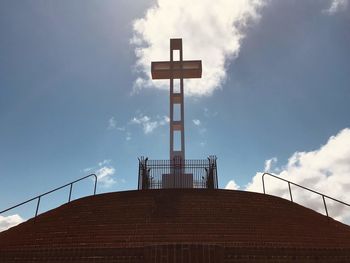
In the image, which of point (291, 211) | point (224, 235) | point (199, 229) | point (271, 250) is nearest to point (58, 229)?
point (199, 229)

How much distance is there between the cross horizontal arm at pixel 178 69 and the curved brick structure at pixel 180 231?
1018 centimetres

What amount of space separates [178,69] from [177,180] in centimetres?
724

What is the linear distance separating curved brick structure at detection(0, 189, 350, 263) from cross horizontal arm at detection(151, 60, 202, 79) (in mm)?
10177

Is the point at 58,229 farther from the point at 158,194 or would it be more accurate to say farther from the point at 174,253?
the point at 174,253

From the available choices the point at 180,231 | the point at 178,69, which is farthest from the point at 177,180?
the point at 178,69

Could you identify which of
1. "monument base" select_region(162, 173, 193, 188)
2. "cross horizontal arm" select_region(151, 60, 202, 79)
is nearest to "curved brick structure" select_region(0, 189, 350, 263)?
"monument base" select_region(162, 173, 193, 188)

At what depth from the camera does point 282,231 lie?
23.9 feet

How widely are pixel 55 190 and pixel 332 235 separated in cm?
837

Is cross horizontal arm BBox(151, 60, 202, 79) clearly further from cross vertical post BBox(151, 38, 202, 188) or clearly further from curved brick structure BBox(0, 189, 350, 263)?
curved brick structure BBox(0, 189, 350, 263)

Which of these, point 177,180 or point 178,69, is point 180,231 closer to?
point 177,180

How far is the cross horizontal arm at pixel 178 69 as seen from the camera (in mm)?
17688

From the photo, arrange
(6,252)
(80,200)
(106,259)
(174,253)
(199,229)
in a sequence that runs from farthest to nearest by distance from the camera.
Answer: (80,200)
(199,229)
(6,252)
(106,259)
(174,253)

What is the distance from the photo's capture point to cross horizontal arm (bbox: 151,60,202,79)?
17688 millimetres

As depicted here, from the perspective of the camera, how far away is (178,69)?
58.2 feet
